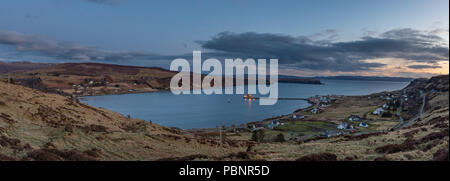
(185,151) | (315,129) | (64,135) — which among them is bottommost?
(315,129)

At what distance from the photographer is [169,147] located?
22359 mm

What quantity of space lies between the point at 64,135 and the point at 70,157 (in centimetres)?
760

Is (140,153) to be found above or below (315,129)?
above

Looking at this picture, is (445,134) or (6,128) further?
(6,128)
